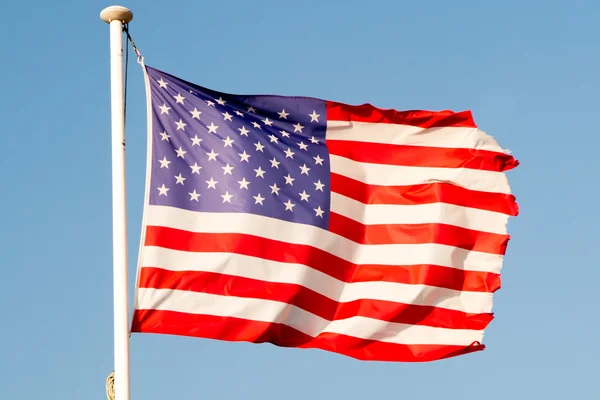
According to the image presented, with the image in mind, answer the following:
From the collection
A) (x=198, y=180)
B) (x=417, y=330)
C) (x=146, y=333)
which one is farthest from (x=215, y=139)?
(x=417, y=330)

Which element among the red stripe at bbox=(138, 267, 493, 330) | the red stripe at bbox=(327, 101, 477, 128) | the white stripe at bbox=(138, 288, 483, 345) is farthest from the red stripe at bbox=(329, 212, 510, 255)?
the red stripe at bbox=(327, 101, 477, 128)

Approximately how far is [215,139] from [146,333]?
3072 millimetres

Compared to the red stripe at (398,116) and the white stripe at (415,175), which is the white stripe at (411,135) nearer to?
the red stripe at (398,116)

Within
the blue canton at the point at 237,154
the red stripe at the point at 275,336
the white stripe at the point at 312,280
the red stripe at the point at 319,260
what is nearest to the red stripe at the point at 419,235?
the red stripe at the point at 319,260

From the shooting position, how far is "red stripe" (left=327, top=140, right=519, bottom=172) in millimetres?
18764

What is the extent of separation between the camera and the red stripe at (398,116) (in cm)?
1875

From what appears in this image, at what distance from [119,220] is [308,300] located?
356 cm

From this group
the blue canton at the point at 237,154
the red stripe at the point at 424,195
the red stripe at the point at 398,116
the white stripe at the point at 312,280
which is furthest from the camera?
the red stripe at the point at 398,116

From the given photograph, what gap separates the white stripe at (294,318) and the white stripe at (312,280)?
0.35m

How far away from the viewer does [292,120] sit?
18.3 m

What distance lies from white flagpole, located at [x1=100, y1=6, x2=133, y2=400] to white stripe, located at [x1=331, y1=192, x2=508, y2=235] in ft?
13.4

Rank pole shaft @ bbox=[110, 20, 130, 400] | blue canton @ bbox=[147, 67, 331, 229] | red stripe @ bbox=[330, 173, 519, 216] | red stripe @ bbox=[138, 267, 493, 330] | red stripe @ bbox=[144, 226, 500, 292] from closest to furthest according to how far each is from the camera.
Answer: pole shaft @ bbox=[110, 20, 130, 400], red stripe @ bbox=[138, 267, 493, 330], red stripe @ bbox=[144, 226, 500, 292], blue canton @ bbox=[147, 67, 331, 229], red stripe @ bbox=[330, 173, 519, 216]

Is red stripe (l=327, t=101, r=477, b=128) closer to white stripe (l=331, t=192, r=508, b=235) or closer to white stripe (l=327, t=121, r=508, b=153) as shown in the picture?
white stripe (l=327, t=121, r=508, b=153)

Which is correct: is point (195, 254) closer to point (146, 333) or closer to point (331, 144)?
point (146, 333)
